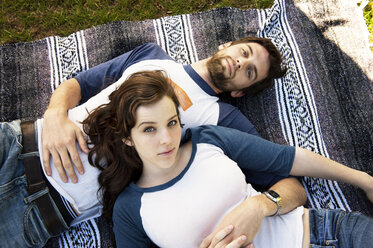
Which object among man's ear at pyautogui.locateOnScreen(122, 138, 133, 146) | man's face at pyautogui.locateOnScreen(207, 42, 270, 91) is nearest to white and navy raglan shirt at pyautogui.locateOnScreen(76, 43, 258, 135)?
man's face at pyautogui.locateOnScreen(207, 42, 270, 91)

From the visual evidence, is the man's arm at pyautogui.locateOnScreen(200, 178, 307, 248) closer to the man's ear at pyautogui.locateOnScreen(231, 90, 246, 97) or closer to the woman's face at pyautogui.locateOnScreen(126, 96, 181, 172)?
the woman's face at pyautogui.locateOnScreen(126, 96, 181, 172)

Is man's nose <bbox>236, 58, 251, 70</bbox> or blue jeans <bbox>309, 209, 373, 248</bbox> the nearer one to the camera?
blue jeans <bbox>309, 209, 373, 248</bbox>

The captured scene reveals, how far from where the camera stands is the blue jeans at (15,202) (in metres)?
1.96

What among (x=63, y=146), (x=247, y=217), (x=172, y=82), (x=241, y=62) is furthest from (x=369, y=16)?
(x=63, y=146)

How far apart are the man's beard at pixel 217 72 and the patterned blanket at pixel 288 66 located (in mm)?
349

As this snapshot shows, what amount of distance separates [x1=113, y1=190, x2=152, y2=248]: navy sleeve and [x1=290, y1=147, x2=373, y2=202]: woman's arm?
111cm

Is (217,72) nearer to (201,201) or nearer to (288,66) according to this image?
(288,66)

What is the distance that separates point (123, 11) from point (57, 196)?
2114mm

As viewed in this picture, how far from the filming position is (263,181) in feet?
7.38

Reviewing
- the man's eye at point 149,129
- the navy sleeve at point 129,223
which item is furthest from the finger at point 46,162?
the man's eye at point 149,129

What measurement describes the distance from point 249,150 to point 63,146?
1242mm

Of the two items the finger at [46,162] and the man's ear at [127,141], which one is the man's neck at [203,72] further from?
the finger at [46,162]

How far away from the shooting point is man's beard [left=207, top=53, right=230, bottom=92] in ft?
7.98

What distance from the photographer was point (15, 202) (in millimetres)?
2004
